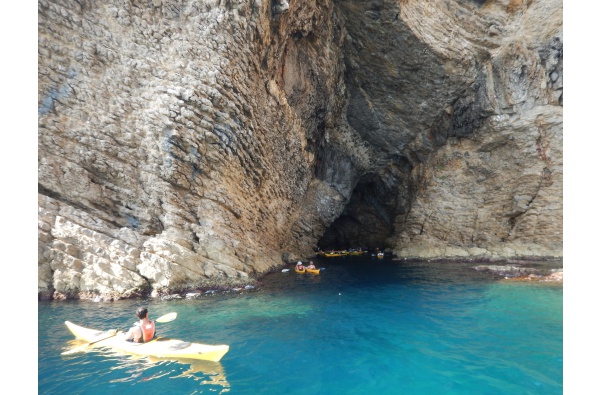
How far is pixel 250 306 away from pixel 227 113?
32.1 ft

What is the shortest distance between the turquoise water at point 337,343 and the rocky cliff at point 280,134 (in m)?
3.00

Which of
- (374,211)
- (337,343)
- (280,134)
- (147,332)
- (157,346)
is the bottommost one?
(337,343)

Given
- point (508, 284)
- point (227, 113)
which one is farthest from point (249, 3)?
point (508, 284)

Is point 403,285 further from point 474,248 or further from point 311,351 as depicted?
point 474,248

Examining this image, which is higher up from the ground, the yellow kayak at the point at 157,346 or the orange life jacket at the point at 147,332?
the orange life jacket at the point at 147,332

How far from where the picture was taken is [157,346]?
802 centimetres

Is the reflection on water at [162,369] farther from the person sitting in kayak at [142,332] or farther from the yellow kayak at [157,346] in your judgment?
the person sitting in kayak at [142,332]

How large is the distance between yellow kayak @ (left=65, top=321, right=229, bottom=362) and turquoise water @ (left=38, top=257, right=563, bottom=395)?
21cm

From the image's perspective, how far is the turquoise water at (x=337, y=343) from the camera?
6.68 metres

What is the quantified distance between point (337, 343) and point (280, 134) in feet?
50.0

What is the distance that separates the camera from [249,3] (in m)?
17.2

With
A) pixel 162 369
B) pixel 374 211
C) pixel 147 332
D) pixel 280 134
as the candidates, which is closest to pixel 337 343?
pixel 162 369

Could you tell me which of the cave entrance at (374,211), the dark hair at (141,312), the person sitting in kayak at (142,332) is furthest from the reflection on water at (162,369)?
the cave entrance at (374,211)

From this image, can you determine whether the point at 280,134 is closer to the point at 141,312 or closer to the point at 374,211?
the point at 374,211
